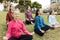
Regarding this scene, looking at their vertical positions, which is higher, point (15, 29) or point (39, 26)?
point (15, 29)

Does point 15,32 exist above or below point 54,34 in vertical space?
above

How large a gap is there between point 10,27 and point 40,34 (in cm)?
255

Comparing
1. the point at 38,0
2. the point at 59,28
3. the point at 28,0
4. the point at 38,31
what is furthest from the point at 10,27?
the point at 38,0

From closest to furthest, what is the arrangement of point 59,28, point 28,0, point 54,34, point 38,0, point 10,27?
point 10,27, point 54,34, point 59,28, point 28,0, point 38,0

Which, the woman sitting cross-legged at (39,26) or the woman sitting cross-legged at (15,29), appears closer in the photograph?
the woman sitting cross-legged at (15,29)

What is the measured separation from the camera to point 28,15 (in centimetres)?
1251

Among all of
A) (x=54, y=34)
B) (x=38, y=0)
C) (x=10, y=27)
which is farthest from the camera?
(x=38, y=0)

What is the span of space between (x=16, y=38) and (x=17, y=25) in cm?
42

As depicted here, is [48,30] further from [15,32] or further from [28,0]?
[28,0]

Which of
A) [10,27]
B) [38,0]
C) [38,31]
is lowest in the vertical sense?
[38,0]

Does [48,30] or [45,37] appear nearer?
[45,37]

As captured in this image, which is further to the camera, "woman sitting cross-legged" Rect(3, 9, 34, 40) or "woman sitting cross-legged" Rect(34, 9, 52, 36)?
"woman sitting cross-legged" Rect(34, 9, 52, 36)

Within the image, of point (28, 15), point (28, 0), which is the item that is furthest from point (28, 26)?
point (28, 0)

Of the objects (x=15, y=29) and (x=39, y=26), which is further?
(x=39, y=26)
